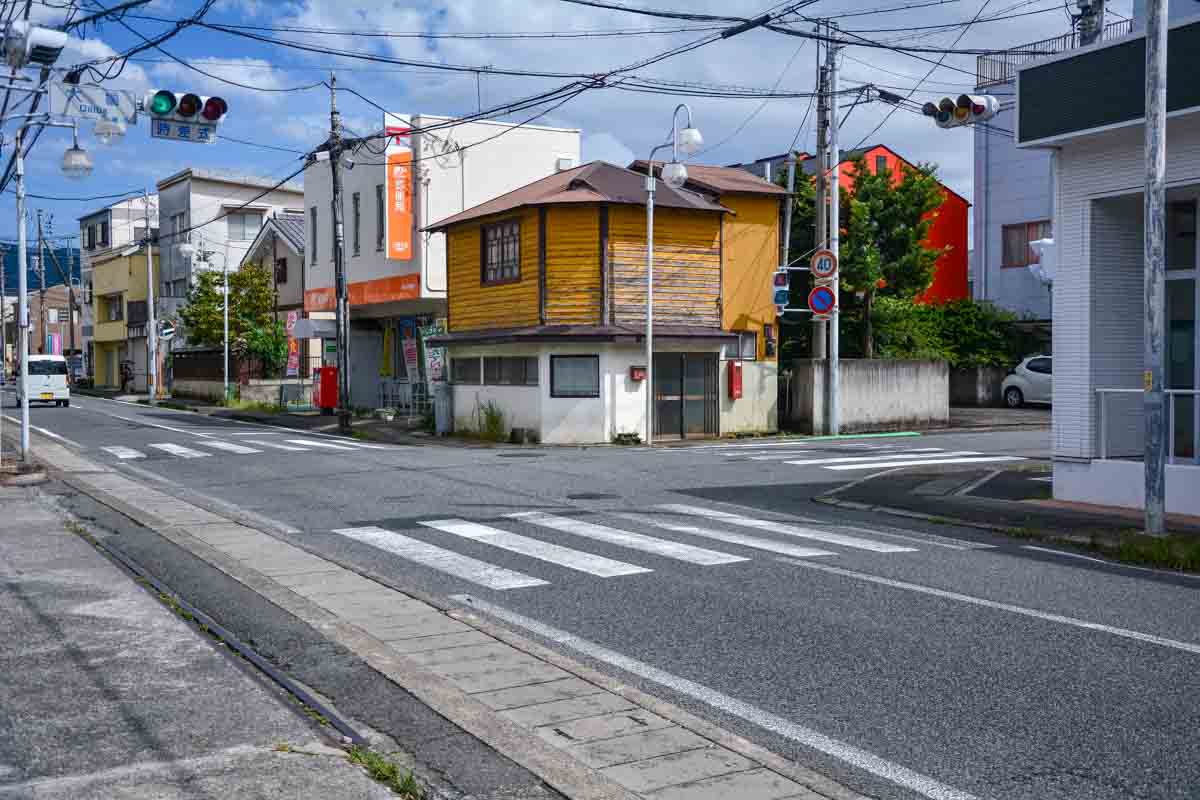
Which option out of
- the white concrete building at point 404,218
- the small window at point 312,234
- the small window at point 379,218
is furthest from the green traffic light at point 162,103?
the small window at point 312,234

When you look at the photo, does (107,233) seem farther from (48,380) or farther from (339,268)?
(339,268)

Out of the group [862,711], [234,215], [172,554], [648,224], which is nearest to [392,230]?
[648,224]

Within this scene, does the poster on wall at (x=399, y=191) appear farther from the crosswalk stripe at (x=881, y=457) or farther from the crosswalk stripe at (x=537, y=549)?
the crosswalk stripe at (x=537, y=549)

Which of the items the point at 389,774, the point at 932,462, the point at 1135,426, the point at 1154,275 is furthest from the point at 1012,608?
the point at 932,462

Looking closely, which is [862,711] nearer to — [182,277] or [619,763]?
[619,763]

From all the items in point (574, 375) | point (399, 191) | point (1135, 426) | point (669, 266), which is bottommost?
point (1135, 426)

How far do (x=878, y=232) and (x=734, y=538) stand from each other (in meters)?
23.6

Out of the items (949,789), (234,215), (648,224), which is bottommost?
(949,789)

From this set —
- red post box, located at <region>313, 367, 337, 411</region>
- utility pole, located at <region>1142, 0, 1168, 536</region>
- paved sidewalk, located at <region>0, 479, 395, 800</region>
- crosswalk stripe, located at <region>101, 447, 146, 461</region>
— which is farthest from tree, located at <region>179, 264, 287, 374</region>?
utility pole, located at <region>1142, 0, 1168, 536</region>

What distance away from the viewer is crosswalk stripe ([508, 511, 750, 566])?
32.6 ft

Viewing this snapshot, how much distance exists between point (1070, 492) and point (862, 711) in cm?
943

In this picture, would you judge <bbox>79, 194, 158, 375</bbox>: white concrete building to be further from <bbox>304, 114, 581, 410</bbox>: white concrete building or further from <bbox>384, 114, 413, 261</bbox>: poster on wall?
<bbox>384, 114, 413, 261</bbox>: poster on wall

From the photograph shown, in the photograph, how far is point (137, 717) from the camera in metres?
5.35

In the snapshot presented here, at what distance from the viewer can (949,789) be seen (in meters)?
4.59
